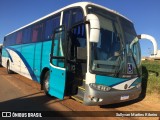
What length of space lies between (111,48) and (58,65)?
216cm

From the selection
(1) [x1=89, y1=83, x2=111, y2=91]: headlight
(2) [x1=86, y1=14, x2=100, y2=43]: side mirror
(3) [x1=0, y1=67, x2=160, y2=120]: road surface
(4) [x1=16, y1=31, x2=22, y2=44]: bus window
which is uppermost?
(4) [x1=16, y1=31, x2=22, y2=44]: bus window

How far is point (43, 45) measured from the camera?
1089cm

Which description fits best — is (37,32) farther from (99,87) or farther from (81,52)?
(99,87)

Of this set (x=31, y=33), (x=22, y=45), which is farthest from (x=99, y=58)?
(x=22, y=45)

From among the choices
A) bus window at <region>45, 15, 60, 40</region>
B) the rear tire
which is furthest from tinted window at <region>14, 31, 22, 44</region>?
the rear tire

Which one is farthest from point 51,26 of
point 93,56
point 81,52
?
point 93,56

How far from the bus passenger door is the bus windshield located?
4.49 ft

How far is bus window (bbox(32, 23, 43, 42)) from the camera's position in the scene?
11.6 meters

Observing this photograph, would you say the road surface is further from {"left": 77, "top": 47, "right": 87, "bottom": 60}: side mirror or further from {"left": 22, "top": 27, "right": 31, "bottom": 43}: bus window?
{"left": 22, "top": 27, "right": 31, "bottom": 43}: bus window

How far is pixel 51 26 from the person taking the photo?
10391mm

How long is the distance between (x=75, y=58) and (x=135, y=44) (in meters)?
2.24

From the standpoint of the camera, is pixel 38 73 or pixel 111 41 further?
pixel 38 73

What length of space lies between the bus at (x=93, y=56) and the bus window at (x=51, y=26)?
46 millimetres

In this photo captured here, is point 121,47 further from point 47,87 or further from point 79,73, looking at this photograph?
point 47,87
